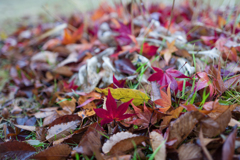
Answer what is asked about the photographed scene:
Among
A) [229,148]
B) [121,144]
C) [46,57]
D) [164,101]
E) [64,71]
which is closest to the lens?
[229,148]

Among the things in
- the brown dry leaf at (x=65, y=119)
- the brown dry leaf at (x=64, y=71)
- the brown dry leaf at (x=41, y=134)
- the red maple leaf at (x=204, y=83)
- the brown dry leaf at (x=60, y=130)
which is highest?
the red maple leaf at (x=204, y=83)

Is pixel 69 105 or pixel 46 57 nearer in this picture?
pixel 69 105

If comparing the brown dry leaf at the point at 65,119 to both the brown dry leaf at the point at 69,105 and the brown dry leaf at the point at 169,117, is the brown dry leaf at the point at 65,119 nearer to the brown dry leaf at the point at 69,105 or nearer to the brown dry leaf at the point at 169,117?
the brown dry leaf at the point at 69,105

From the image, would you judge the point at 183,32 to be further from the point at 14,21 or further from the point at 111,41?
the point at 14,21

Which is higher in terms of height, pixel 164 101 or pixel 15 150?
pixel 164 101

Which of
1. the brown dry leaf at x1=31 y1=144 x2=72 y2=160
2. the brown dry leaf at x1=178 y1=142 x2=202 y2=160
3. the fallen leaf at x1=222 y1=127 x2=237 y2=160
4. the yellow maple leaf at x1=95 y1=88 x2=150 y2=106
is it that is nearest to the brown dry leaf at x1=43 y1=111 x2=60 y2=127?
the brown dry leaf at x1=31 y1=144 x2=72 y2=160

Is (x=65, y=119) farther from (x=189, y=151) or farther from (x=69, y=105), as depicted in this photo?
(x=189, y=151)

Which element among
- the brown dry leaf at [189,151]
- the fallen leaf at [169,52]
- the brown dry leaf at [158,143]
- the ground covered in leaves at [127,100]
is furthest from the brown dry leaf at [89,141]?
the fallen leaf at [169,52]

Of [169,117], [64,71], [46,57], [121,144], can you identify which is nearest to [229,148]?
[169,117]
